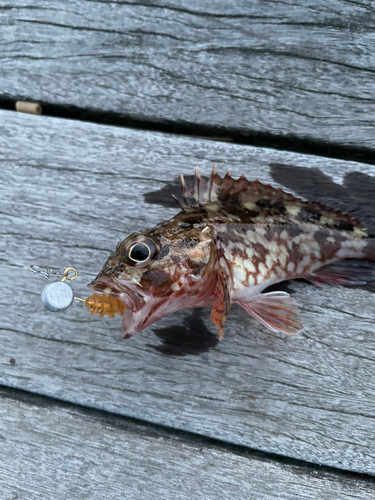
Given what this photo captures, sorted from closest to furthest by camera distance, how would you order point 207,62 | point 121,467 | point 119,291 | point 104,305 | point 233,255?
1. point 119,291
2. point 104,305
3. point 233,255
4. point 121,467
5. point 207,62

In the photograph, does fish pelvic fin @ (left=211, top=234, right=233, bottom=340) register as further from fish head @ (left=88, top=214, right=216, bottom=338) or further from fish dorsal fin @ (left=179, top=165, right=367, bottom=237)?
fish dorsal fin @ (left=179, top=165, right=367, bottom=237)

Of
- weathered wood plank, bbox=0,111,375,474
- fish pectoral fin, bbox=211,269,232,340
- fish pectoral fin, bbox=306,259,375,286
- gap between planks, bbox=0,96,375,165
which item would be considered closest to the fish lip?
fish pectoral fin, bbox=211,269,232,340

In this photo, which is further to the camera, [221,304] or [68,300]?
[68,300]

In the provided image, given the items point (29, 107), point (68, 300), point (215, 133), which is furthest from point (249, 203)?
point (29, 107)

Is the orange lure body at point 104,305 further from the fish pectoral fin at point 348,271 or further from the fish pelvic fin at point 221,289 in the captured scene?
the fish pectoral fin at point 348,271

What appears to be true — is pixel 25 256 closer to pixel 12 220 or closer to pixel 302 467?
pixel 12 220

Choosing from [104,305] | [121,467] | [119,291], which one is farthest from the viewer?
[121,467]

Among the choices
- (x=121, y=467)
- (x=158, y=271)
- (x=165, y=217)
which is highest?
(x=165, y=217)

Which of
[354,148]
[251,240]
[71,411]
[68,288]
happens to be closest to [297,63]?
[354,148]

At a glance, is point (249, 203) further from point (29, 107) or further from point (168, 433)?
point (29, 107)
